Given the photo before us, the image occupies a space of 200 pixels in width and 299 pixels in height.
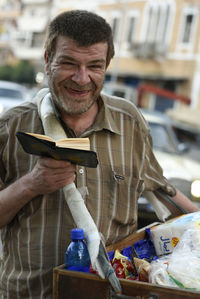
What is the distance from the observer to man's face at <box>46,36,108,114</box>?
2119 mm

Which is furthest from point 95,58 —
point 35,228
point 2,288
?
point 2,288

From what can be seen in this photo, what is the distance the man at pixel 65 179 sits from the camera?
2113 mm

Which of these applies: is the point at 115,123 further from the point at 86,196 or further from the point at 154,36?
the point at 154,36

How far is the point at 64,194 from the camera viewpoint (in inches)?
79.5

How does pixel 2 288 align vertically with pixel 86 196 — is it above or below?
below

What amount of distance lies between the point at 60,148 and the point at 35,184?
0.30 meters

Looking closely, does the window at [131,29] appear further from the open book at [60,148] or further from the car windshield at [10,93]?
the open book at [60,148]

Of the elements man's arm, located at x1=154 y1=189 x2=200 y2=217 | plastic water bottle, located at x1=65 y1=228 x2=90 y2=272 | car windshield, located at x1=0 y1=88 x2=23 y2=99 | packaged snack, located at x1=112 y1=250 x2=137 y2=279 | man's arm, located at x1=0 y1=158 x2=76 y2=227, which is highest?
man's arm, located at x1=0 y1=158 x2=76 y2=227

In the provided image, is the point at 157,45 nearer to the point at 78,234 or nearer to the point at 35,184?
the point at 35,184

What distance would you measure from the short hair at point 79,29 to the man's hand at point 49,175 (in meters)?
→ 0.54

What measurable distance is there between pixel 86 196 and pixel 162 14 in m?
32.4

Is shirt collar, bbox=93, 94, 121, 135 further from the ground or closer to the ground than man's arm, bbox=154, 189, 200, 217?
further from the ground

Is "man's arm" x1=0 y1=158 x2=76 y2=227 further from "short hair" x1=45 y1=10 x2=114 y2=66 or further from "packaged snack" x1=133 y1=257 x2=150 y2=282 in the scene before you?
"short hair" x1=45 y1=10 x2=114 y2=66

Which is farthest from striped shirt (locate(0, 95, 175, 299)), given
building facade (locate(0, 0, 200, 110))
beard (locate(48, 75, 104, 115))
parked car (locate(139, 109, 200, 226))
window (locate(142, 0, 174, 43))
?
window (locate(142, 0, 174, 43))
